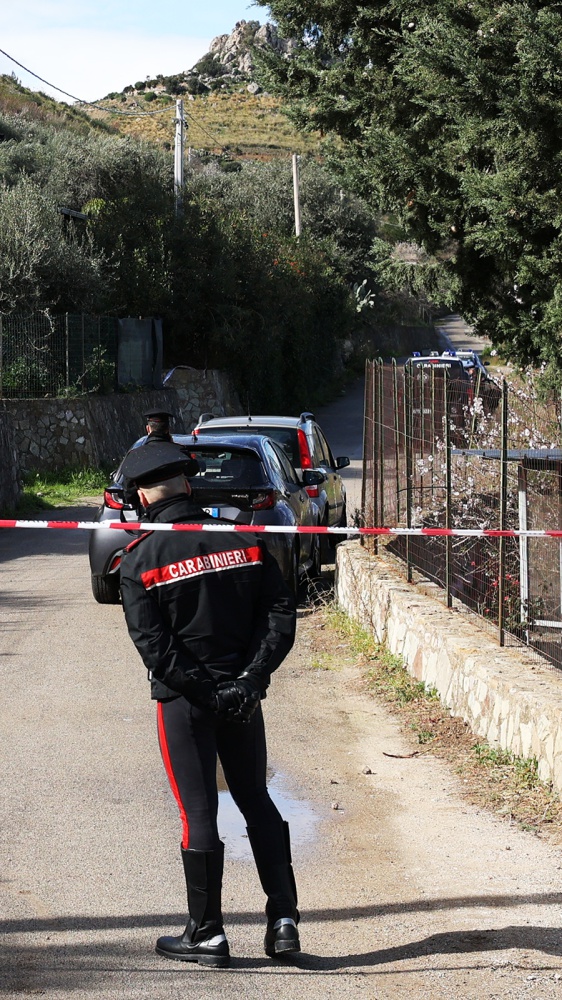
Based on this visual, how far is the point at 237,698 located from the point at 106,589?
7225 mm

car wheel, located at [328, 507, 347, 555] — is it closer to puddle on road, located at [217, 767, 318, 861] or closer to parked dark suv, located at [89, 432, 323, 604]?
parked dark suv, located at [89, 432, 323, 604]

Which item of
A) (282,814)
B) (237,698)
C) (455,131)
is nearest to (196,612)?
(237,698)

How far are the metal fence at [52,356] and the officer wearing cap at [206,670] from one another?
18.3 metres

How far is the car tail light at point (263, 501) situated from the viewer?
10445 millimetres

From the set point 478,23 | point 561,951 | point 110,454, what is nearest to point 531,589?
point 561,951

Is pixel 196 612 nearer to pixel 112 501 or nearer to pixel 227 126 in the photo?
pixel 112 501

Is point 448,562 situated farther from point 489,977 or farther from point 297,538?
point 489,977

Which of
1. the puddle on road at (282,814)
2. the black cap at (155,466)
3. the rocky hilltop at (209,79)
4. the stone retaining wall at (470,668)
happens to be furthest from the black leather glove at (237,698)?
the rocky hilltop at (209,79)

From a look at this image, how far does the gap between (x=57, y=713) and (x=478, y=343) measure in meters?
62.9

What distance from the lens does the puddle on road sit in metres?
5.38

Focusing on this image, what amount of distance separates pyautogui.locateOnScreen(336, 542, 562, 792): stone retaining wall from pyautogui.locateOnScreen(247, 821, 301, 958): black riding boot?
202cm

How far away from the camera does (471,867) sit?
200 inches

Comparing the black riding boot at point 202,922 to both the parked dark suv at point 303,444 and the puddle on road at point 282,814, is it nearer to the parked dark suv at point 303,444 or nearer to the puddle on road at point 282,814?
the puddle on road at point 282,814

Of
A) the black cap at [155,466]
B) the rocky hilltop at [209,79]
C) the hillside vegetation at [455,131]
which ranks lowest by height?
the black cap at [155,466]
